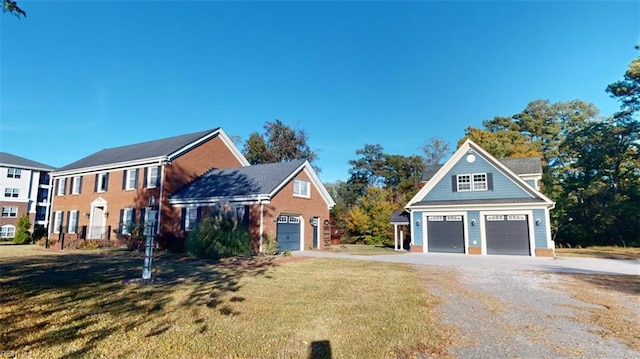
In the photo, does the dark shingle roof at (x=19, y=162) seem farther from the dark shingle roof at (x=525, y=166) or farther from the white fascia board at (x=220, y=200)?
the dark shingle roof at (x=525, y=166)

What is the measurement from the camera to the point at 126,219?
2405cm

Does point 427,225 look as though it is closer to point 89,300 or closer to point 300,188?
point 300,188

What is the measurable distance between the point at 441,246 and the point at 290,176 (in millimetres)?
10621

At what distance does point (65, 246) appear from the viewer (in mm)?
Answer: 22500

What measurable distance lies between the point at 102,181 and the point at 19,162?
28710 mm

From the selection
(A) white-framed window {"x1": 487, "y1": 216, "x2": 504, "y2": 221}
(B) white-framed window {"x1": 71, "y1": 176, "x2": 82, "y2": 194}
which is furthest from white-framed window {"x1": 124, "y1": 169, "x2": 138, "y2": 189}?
(A) white-framed window {"x1": 487, "y1": 216, "x2": 504, "y2": 221}

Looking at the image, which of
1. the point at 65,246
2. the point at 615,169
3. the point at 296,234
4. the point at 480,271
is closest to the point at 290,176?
the point at 296,234

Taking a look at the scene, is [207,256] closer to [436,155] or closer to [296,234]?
[296,234]

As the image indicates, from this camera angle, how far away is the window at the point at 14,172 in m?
42.8

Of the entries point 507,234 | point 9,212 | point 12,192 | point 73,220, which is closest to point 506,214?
point 507,234

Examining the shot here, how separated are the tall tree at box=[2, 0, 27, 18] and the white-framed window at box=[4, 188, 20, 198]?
47007mm

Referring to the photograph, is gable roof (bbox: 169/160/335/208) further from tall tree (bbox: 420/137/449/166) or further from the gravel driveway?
tall tree (bbox: 420/137/449/166)

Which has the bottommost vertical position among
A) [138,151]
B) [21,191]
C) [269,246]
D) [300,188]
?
[269,246]

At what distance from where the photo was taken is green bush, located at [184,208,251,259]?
1675 centimetres
